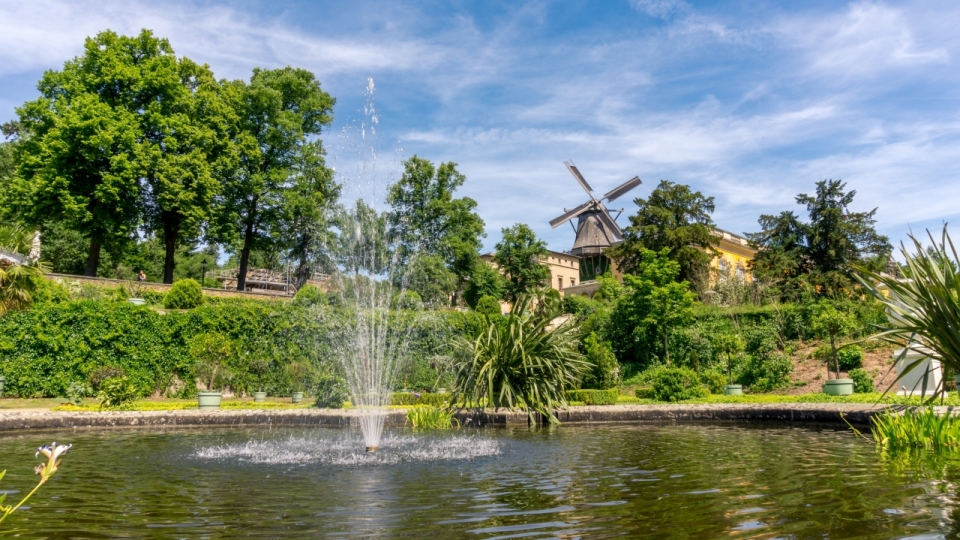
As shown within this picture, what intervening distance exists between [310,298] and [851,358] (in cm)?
1699

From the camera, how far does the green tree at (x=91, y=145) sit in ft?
82.8

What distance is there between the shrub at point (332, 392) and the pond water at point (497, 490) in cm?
532

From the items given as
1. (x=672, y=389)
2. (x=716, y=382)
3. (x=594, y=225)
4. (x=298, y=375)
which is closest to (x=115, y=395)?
(x=298, y=375)

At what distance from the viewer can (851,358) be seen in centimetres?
1850

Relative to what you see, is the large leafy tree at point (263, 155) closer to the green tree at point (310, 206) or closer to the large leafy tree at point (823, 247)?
the green tree at point (310, 206)

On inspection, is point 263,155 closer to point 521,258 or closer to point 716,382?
point 521,258

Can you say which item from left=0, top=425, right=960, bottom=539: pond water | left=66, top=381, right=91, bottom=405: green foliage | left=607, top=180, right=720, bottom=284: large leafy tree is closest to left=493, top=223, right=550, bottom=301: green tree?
left=607, top=180, right=720, bottom=284: large leafy tree

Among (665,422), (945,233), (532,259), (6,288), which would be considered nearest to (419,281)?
(532,259)

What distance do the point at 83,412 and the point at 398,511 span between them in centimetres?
1042

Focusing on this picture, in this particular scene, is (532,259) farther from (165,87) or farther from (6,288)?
(6,288)

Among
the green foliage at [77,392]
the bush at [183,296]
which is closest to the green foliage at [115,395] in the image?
the green foliage at [77,392]

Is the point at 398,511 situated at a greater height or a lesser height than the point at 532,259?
lesser

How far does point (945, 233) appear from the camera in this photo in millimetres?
6359

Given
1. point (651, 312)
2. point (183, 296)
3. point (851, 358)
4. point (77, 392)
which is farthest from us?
point (183, 296)
